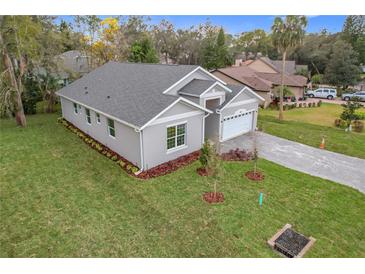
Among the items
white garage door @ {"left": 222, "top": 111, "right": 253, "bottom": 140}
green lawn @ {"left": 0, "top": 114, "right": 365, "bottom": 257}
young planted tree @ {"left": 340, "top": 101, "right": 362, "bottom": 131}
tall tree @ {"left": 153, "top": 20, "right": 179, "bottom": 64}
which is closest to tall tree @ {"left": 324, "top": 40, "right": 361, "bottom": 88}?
young planted tree @ {"left": 340, "top": 101, "right": 362, "bottom": 131}

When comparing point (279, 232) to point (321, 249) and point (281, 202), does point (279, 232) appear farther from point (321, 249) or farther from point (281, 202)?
point (281, 202)

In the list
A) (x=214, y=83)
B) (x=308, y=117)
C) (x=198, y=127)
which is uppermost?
(x=214, y=83)

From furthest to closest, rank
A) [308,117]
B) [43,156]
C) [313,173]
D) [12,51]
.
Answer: [308,117] < [12,51] < [43,156] < [313,173]

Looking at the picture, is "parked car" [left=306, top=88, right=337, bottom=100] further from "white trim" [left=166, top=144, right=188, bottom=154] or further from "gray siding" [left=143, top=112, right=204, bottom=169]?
"white trim" [left=166, top=144, right=188, bottom=154]

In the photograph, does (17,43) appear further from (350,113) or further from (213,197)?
(350,113)

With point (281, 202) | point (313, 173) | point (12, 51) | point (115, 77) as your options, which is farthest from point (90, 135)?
point (313, 173)

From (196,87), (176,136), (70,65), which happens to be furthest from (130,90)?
(70,65)
